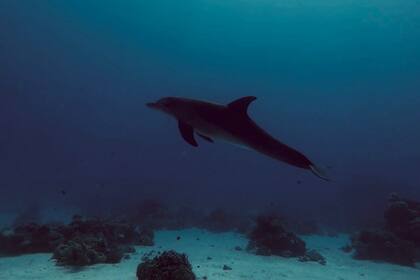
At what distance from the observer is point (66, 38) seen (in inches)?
4628

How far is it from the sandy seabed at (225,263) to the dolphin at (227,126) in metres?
8.42

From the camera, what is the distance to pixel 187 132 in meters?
4.75

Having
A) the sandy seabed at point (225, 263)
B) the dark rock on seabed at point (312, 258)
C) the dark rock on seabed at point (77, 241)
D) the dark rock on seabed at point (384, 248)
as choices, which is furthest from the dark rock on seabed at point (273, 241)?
the dark rock on seabed at point (77, 241)

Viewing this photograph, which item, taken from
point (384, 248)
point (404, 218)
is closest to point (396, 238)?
point (384, 248)

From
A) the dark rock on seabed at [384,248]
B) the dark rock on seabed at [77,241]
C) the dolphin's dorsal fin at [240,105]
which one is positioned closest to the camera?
the dolphin's dorsal fin at [240,105]

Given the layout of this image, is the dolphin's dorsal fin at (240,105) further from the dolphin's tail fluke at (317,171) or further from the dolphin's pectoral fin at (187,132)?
the dolphin's tail fluke at (317,171)

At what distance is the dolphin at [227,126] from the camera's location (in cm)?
422

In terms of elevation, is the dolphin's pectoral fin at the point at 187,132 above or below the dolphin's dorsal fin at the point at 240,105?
below

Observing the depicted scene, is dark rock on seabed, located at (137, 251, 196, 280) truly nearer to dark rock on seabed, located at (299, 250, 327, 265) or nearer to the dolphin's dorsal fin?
the dolphin's dorsal fin

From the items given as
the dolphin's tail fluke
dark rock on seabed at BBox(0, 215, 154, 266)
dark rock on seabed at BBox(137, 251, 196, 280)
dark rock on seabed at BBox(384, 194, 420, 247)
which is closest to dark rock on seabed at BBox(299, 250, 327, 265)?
dark rock on seabed at BBox(384, 194, 420, 247)

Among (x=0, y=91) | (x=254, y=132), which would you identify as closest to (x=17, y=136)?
(x=0, y=91)

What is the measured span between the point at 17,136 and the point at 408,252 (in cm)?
13843

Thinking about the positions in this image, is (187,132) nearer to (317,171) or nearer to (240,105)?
(240,105)

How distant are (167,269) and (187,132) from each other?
6.79 m
